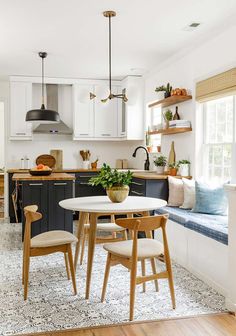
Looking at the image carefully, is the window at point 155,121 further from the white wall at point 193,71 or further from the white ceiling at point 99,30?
the white ceiling at point 99,30

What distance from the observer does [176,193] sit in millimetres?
4984

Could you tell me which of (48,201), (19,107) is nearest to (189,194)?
(48,201)

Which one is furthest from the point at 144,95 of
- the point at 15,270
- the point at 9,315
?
the point at 9,315

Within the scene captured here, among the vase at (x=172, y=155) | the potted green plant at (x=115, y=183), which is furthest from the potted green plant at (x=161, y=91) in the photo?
the potted green plant at (x=115, y=183)

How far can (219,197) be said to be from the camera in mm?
4227

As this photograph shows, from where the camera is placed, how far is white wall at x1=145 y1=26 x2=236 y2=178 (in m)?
4.32

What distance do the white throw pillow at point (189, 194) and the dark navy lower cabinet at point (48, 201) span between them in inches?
57.8

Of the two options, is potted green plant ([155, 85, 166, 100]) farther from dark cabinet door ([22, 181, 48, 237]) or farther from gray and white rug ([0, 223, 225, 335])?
gray and white rug ([0, 223, 225, 335])

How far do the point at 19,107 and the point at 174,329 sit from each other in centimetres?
532

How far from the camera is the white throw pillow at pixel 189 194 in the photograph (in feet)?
15.5

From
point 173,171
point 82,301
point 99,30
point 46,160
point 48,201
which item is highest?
point 99,30

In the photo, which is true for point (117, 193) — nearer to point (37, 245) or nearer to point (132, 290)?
point (37, 245)

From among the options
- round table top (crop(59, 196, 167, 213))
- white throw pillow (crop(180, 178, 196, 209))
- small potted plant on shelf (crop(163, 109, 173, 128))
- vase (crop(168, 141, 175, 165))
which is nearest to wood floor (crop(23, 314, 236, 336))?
round table top (crop(59, 196, 167, 213))

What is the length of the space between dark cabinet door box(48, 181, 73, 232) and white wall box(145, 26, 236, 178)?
5.57 ft
